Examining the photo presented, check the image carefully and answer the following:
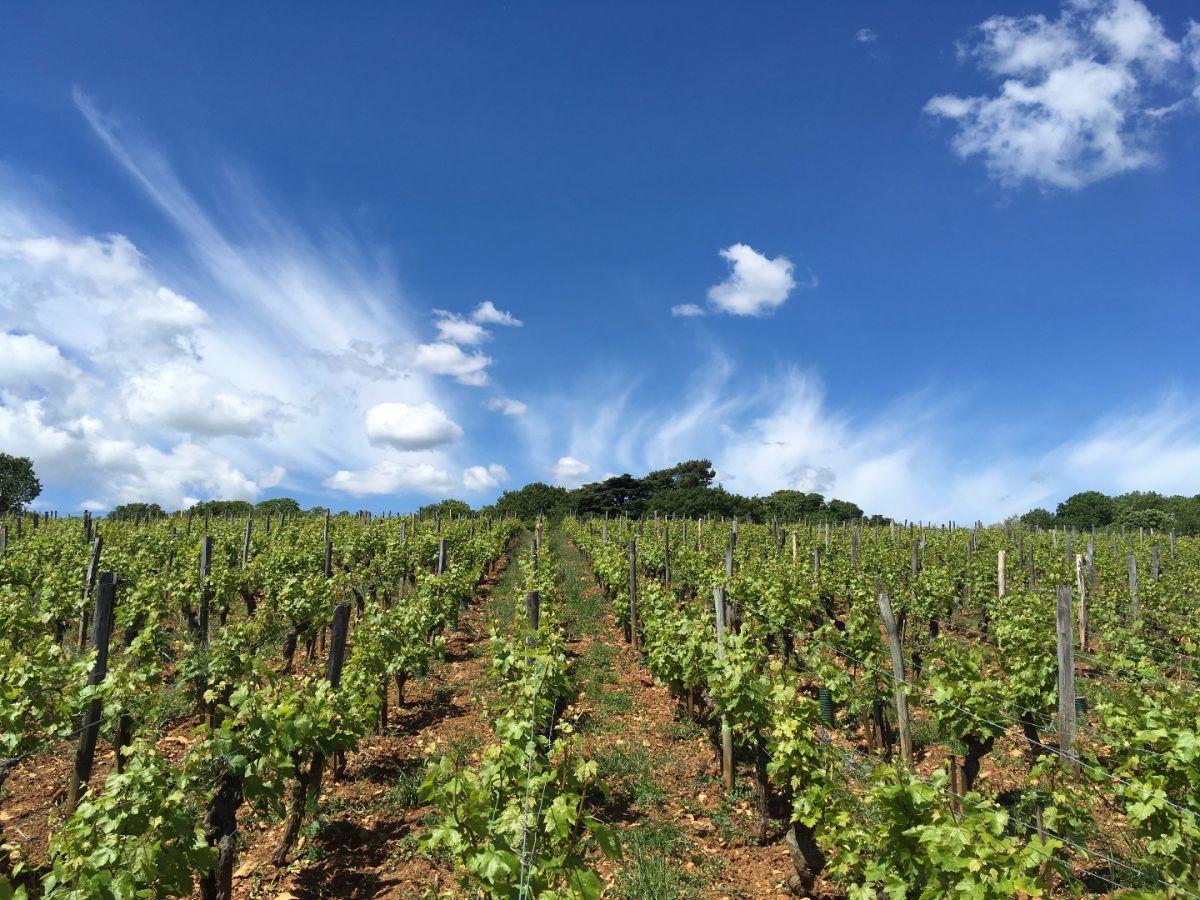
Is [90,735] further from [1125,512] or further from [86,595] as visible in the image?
[1125,512]

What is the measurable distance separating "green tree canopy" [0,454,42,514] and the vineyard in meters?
83.3

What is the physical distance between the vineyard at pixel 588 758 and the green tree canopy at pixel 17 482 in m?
83.3

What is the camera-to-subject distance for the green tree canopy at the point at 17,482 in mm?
73562

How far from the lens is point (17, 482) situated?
75125mm

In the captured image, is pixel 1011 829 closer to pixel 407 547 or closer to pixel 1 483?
pixel 407 547

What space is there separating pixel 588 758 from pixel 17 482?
3808 inches

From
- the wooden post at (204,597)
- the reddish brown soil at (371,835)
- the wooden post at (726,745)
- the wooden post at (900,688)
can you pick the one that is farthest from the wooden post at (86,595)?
the wooden post at (900,688)

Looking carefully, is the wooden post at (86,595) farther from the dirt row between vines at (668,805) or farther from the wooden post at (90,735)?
the dirt row between vines at (668,805)

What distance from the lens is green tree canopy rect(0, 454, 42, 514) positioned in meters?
73.6

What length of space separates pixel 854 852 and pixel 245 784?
170 inches

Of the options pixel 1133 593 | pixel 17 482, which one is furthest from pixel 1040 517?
pixel 17 482

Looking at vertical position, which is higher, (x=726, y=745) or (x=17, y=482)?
(x=17, y=482)

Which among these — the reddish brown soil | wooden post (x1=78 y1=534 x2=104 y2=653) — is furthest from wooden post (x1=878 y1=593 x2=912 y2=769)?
wooden post (x1=78 y1=534 x2=104 y2=653)

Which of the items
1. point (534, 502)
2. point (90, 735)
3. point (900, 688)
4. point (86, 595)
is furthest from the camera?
point (534, 502)
